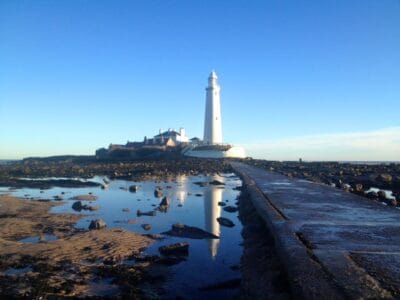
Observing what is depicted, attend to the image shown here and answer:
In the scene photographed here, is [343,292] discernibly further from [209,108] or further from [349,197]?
[209,108]

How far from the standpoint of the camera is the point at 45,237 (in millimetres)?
10711

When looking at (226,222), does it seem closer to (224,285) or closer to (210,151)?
(224,285)

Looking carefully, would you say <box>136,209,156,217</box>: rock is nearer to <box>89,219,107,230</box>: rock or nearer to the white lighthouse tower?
<box>89,219,107,230</box>: rock

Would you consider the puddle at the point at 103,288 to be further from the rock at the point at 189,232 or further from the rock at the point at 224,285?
the rock at the point at 189,232

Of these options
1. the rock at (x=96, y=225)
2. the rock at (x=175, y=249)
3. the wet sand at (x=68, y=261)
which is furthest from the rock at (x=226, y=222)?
the rock at (x=96, y=225)

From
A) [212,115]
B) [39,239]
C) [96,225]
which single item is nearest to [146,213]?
[96,225]

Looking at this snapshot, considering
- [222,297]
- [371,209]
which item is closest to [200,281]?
[222,297]

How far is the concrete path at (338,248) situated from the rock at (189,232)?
172 centimetres

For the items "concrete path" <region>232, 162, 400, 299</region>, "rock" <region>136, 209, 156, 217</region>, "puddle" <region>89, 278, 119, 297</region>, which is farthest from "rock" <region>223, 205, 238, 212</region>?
"puddle" <region>89, 278, 119, 297</region>

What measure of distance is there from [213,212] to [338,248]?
9.30 meters

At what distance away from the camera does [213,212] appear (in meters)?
16.0

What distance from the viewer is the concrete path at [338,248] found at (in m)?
5.03

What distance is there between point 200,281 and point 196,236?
3.68 metres

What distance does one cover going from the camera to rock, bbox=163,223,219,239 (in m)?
11.1
